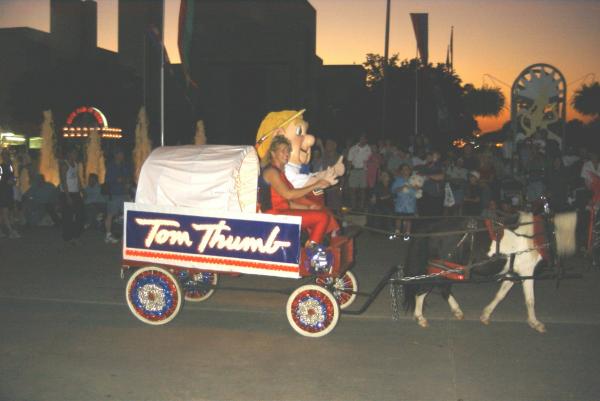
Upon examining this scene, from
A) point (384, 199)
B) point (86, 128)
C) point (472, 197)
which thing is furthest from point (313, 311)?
point (86, 128)

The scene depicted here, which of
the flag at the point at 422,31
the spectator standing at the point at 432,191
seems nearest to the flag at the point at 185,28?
the spectator standing at the point at 432,191

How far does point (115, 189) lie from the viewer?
14.5 m

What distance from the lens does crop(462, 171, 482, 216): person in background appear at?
14.3 metres

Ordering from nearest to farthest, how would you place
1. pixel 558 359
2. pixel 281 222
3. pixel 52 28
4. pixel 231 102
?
pixel 558 359, pixel 281 222, pixel 231 102, pixel 52 28

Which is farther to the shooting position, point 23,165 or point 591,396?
point 23,165

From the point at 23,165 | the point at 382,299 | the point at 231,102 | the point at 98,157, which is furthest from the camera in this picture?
the point at 231,102

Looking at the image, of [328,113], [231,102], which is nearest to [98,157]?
[231,102]

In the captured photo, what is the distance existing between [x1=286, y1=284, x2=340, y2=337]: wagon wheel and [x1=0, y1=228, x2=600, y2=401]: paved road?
18 centimetres

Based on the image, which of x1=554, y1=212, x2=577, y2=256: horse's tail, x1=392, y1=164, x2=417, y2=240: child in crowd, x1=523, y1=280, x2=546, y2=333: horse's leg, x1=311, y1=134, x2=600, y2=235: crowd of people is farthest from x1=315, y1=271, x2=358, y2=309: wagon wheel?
x1=392, y1=164, x2=417, y2=240: child in crowd

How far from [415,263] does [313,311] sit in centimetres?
124

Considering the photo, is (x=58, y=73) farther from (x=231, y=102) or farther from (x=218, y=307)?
(x=218, y=307)

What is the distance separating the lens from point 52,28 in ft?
209

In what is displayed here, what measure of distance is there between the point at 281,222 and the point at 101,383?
2355 mm

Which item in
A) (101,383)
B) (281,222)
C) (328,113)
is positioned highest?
(328,113)
